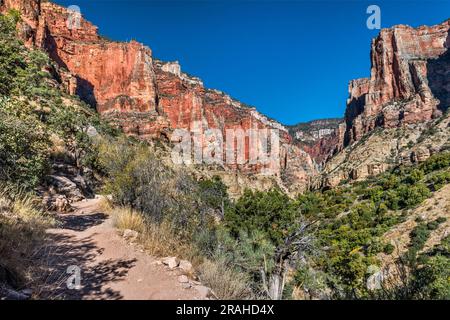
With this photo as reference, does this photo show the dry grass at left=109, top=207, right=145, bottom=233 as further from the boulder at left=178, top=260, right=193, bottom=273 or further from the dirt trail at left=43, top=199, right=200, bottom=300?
the boulder at left=178, top=260, right=193, bottom=273

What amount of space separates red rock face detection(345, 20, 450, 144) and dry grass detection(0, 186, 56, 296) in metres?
99.4

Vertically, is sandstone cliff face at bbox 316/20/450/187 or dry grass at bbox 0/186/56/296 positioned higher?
sandstone cliff face at bbox 316/20/450/187

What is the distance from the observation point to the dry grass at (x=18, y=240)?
392 cm

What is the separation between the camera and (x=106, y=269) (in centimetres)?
502

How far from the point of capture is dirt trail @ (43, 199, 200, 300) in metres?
4.20

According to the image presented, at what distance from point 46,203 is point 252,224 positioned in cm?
1646

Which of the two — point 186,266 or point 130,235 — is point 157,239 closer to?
point 130,235

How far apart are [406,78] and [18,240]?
398 feet

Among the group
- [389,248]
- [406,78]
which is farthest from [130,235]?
[406,78]

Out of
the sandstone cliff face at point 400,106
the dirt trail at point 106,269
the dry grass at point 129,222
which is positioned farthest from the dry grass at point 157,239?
the sandstone cliff face at point 400,106

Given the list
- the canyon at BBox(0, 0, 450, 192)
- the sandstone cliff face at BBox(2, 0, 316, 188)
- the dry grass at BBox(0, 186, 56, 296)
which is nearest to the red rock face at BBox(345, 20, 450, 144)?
the canyon at BBox(0, 0, 450, 192)

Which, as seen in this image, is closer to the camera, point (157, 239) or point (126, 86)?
point (157, 239)

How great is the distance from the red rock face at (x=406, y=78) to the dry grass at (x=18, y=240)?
99.4 m

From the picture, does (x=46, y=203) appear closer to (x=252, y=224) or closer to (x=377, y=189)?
(x=252, y=224)
